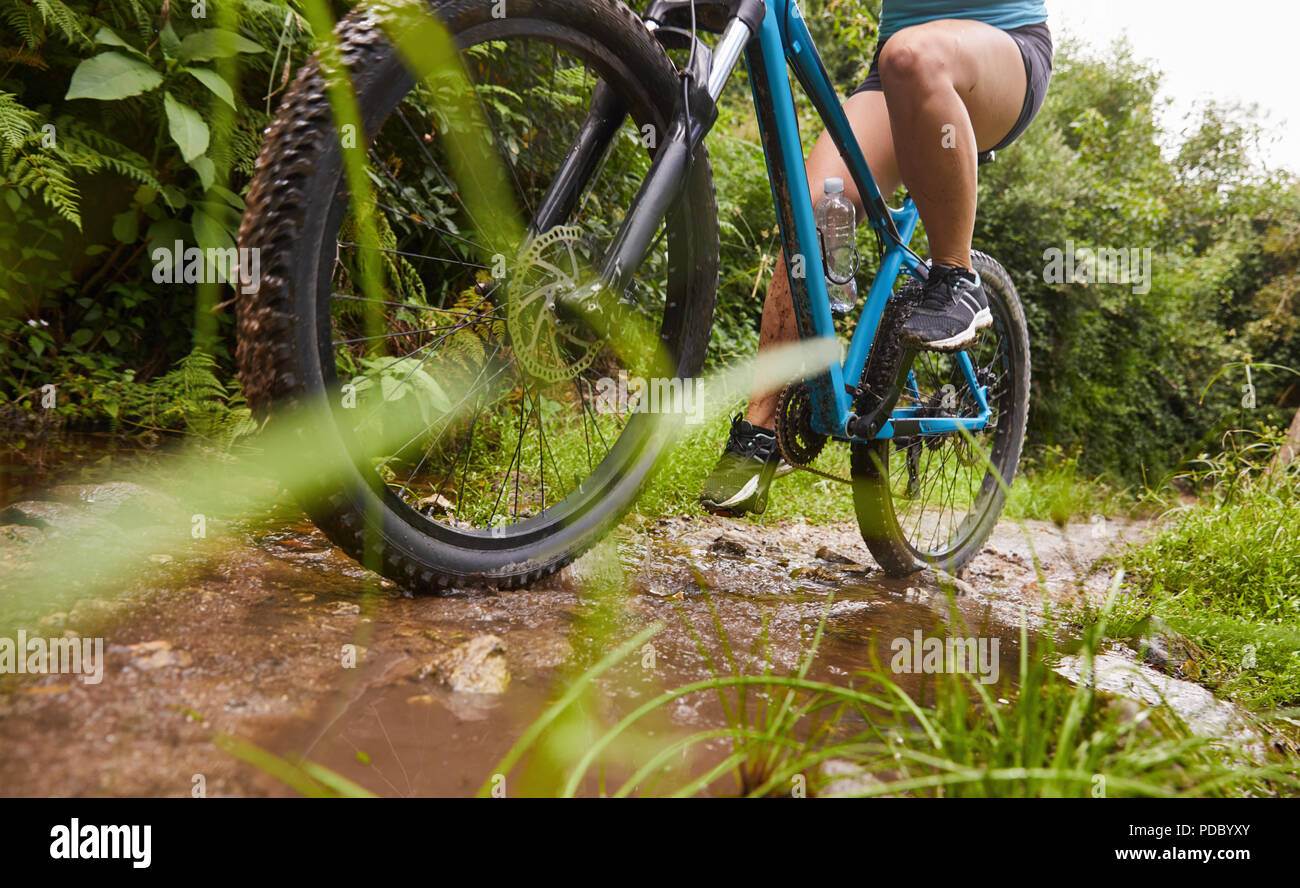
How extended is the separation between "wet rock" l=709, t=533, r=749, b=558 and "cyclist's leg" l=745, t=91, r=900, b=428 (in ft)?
1.76

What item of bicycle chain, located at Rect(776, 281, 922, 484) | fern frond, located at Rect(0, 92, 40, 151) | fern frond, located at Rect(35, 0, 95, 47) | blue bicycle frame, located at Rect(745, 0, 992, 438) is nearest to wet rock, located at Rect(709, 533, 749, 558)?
bicycle chain, located at Rect(776, 281, 922, 484)

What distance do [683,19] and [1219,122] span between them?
72.4ft

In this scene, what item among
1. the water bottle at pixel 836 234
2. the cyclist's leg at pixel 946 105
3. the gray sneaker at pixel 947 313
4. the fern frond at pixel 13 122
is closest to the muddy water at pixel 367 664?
the gray sneaker at pixel 947 313

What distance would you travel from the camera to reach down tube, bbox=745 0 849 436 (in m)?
1.80

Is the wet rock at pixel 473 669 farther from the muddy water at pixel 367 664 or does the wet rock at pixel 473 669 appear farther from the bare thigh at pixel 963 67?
the bare thigh at pixel 963 67

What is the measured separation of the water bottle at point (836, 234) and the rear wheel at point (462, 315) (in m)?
0.43

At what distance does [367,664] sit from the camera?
1.14 m

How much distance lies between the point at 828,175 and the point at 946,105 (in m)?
0.39

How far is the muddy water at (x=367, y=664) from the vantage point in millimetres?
869

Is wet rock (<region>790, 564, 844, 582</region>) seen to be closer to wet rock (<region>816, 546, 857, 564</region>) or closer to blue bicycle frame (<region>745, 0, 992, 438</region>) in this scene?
wet rock (<region>816, 546, 857, 564</region>)

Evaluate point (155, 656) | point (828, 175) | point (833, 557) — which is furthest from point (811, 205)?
point (155, 656)

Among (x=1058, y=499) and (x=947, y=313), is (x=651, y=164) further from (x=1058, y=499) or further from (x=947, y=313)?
(x=1058, y=499)
